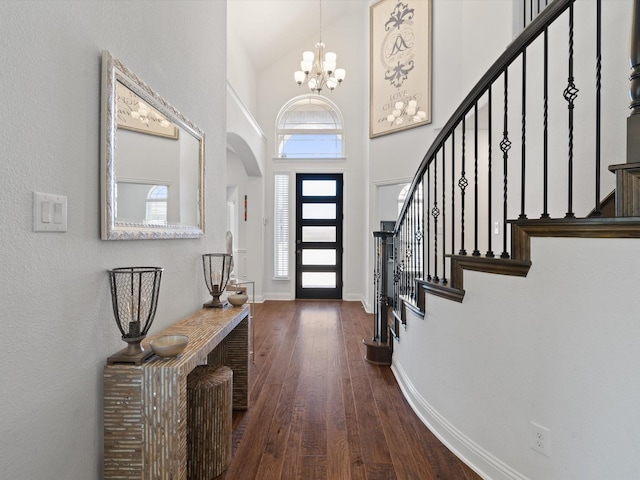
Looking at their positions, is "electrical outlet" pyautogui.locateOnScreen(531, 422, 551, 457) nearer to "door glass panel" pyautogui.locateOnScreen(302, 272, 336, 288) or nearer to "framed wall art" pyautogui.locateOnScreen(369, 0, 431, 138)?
"framed wall art" pyautogui.locateOnScreen(369, 0, 431, 138)

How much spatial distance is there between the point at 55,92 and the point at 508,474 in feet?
7.93

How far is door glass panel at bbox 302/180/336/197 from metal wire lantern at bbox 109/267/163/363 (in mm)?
5211

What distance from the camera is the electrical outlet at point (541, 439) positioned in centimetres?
142

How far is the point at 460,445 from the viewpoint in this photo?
1861 millimetres

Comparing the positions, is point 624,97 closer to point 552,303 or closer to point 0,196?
point 552,303

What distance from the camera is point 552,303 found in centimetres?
139

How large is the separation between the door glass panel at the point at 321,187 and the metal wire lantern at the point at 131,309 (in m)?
5.21

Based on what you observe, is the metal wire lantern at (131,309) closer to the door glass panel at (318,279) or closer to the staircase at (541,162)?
the staircase at (541,162)

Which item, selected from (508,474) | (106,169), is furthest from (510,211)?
(106,169)

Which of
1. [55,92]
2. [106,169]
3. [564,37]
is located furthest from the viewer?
[564,37]

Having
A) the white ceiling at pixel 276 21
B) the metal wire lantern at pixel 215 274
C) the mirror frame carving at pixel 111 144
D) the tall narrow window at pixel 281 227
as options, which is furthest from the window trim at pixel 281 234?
the mirror frame carving at pixel 111 144

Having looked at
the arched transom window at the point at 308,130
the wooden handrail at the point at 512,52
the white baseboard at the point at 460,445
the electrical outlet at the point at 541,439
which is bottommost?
the white baseboard at the point at 460,445

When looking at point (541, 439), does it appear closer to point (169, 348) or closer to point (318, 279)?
point (169, 348)

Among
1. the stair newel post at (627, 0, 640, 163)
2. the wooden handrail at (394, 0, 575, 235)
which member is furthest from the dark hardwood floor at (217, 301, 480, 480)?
the wooden handrail at (394, 0, 575, 235)
